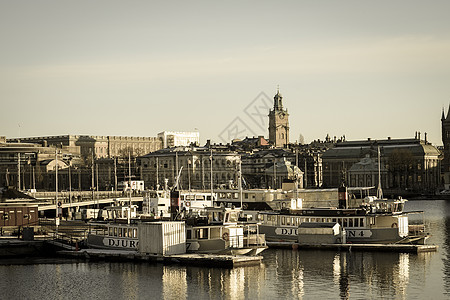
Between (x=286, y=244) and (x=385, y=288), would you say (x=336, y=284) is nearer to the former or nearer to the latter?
(x=385, y=288)

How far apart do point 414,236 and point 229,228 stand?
1935 centimetres

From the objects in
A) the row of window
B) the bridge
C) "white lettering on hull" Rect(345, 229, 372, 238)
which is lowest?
"white lettering on hull" Rect(345, 229, 372, 238)

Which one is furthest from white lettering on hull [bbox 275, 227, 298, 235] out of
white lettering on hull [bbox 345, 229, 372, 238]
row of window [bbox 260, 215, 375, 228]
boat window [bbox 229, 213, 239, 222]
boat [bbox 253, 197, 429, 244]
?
boat window [bbox 229, 213, 239, 222]

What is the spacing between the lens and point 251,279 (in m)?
59.0

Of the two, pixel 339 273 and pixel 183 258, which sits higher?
pixel 183 258

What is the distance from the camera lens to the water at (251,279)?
55.1 metres

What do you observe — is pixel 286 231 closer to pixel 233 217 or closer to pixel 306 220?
pixel 306 220

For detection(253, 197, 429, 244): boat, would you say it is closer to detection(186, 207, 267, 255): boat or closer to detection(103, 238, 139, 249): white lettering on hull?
detection(186, 207, 267, 255): boat

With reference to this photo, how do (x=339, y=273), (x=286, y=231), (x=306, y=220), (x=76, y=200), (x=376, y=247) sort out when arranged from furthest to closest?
(x=76, y=200)
(x=286, y=231)
(x=306, y=220)
(x=376, y=247)
(x=339, y=273)

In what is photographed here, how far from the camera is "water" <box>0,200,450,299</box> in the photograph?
5506cm

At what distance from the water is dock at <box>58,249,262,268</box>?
23.3 inches

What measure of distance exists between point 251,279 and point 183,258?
588 cm

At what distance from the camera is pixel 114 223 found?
70438mm

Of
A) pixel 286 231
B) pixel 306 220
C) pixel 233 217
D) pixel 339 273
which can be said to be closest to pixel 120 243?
pixel 233 217
